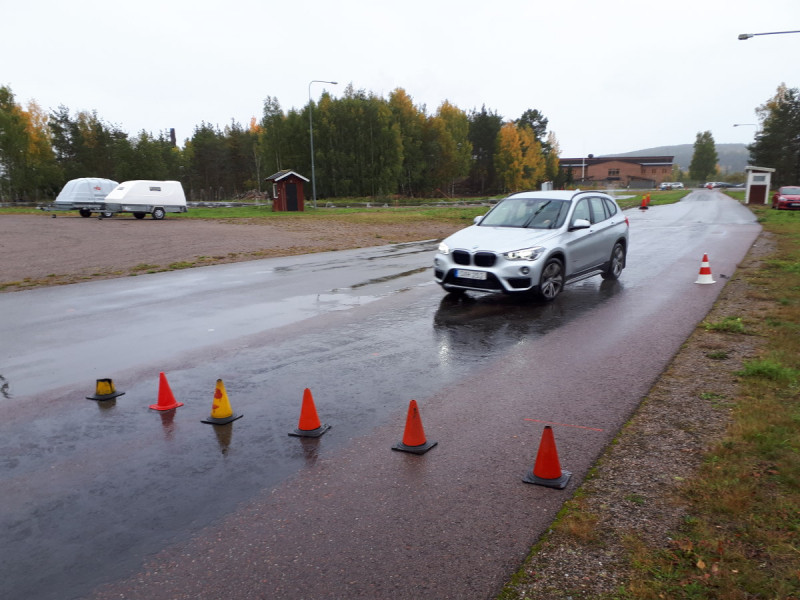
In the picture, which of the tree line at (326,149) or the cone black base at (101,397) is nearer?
the cone black base at (101,397)

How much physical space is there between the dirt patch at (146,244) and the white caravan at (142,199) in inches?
122

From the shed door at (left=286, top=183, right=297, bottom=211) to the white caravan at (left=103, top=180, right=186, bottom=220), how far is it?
9.83m

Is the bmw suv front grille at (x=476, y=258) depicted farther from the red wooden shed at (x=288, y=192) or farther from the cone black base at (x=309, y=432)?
the red wooden shed at (x=288, y=192)

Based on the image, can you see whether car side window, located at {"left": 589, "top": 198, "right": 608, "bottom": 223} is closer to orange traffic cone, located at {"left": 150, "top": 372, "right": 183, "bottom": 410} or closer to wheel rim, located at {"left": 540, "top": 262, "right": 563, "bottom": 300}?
wheel rim, located at {"left": 540, "top": 262, "right": 563, "bottom": 300}

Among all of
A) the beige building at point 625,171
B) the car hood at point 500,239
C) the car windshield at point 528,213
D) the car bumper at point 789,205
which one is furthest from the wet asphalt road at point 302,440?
the beige building at point 625,171

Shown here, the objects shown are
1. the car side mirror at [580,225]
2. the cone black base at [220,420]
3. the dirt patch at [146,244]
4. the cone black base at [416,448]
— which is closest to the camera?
the cone black base at [416,448]

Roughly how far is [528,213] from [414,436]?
23.0 ft

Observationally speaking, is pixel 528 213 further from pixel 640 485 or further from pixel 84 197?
pixel 84 197

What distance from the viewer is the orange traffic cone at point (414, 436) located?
14.2 feet

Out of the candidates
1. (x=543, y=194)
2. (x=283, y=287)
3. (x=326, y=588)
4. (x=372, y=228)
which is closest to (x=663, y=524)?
(x=326, y=588)

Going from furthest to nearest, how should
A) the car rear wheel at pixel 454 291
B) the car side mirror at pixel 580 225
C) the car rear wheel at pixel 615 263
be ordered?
the car rear wheel at pixel 615 263 < the car side mirror at pixel 580 225 < the car rear wheel at pixel 454 291

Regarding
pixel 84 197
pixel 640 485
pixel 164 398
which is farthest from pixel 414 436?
pixel 84 197

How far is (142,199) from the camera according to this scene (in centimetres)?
3512

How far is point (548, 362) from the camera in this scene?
256 inches
